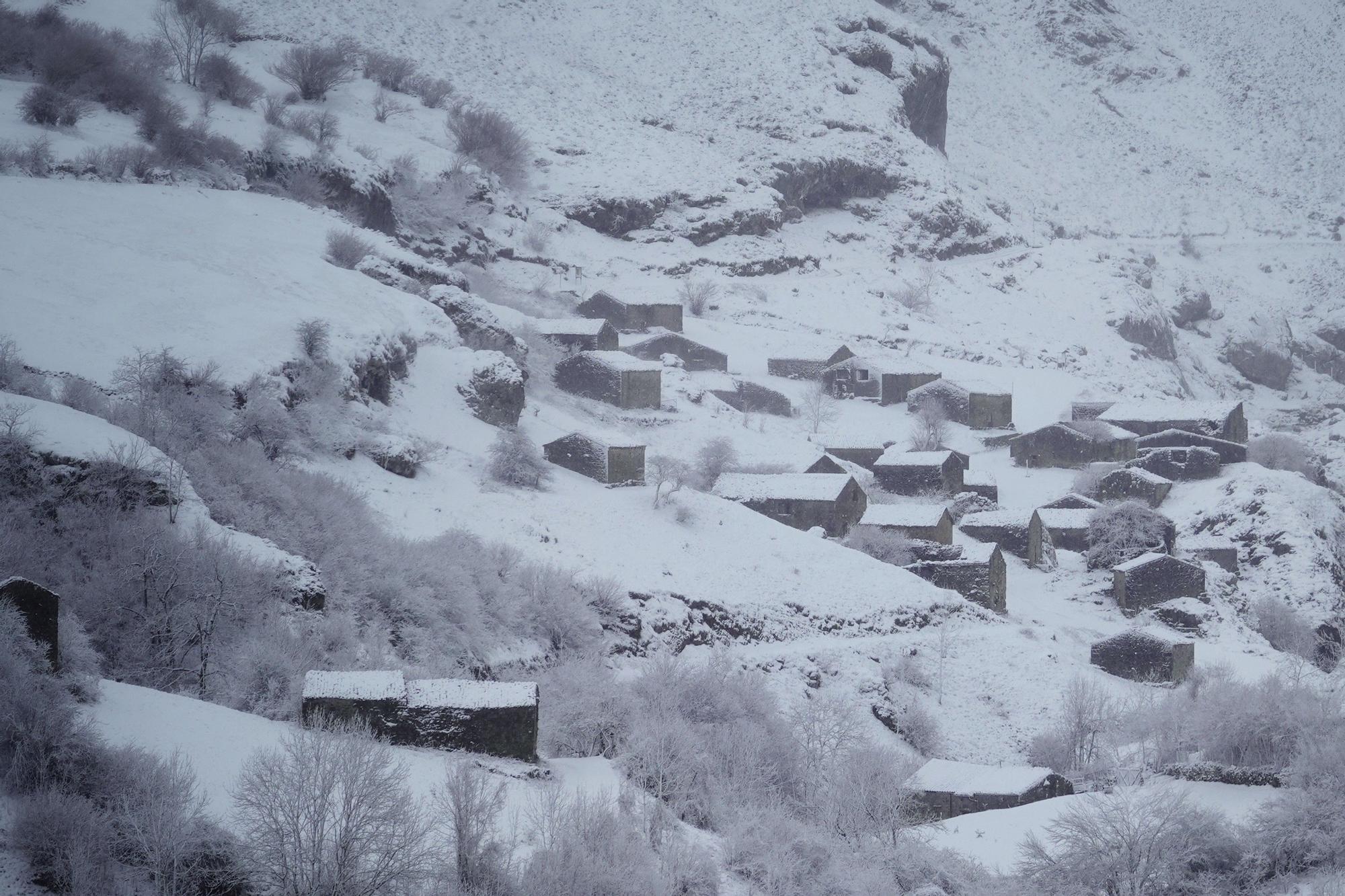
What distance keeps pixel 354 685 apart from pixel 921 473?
44.4m

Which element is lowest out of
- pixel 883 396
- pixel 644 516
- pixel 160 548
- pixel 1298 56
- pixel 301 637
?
pixel 883 396

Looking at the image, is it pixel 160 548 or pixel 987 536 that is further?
pixel 987 536

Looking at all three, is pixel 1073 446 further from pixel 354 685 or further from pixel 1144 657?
pixel 354 685

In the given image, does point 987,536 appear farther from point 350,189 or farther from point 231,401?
point 350,189

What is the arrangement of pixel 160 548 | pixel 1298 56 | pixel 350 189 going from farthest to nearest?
pixel 1298 56, pixel 350 189, pixel 160 548

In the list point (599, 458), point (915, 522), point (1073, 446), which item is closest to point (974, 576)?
point (915, 522)

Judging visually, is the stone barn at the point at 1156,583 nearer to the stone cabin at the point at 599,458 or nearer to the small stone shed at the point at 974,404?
the stone cabin at the point at 599,458

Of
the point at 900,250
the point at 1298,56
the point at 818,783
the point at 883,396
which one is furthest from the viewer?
the point at 1298,56

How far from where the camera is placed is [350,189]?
6169 centimetres

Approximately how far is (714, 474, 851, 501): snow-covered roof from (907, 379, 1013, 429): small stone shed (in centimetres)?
2170

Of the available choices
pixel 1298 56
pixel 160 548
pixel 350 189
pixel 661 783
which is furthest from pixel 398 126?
pixel 1298 56

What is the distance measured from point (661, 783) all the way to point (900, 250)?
301 feet

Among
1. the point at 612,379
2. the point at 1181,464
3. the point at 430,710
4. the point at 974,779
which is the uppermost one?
the point at 430,710

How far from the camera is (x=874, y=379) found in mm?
74000
